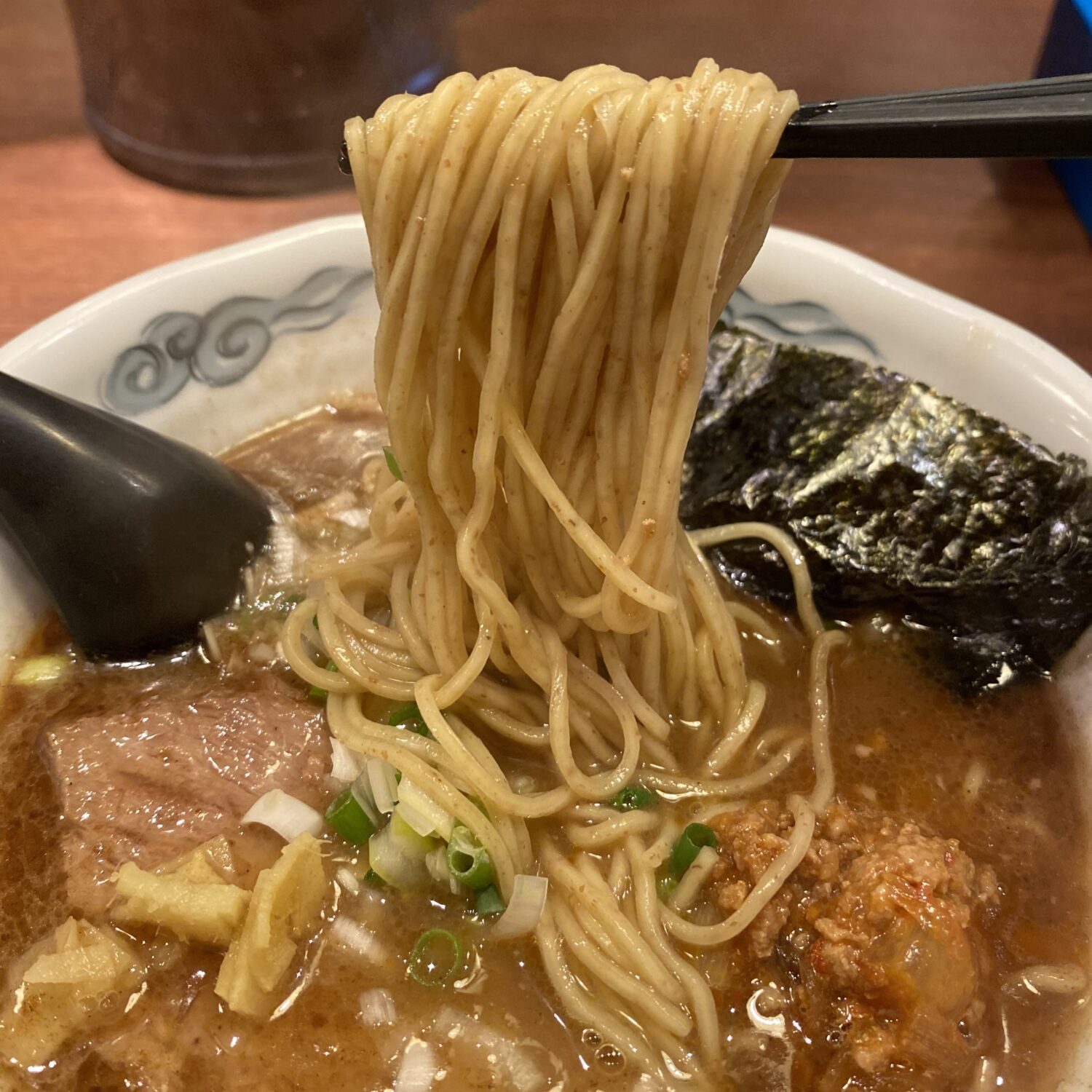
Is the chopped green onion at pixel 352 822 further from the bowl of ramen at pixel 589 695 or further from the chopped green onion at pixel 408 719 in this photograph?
the chopped green onion at pixel 408 719

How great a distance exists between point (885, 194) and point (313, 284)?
93.4 inches

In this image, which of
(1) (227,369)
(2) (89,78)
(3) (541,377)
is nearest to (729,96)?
(3) (541,377)

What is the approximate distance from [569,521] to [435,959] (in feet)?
2.87

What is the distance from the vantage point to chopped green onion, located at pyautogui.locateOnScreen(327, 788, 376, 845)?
5.87 feet

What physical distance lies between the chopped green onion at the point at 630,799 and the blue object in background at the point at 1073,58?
2828 millimetres

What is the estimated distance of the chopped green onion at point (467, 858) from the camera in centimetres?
167

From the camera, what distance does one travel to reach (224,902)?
62.7 inches

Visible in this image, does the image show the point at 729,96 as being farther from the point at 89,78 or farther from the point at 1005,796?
the point at 89,78

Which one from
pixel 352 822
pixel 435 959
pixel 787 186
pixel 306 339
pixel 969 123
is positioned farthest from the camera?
pixel 787 186

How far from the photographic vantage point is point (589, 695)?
1857 millimetres

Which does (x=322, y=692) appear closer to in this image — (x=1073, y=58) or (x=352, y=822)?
(x=352, y=822)

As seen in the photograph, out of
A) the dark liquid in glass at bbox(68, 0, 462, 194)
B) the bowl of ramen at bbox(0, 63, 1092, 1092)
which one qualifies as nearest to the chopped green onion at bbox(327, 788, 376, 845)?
the bowl of ramen at bbox(0, 63, 1092, 1092)

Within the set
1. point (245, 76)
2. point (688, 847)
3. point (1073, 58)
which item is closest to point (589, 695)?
point (688, 847)

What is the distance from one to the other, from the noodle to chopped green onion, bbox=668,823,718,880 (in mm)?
31
